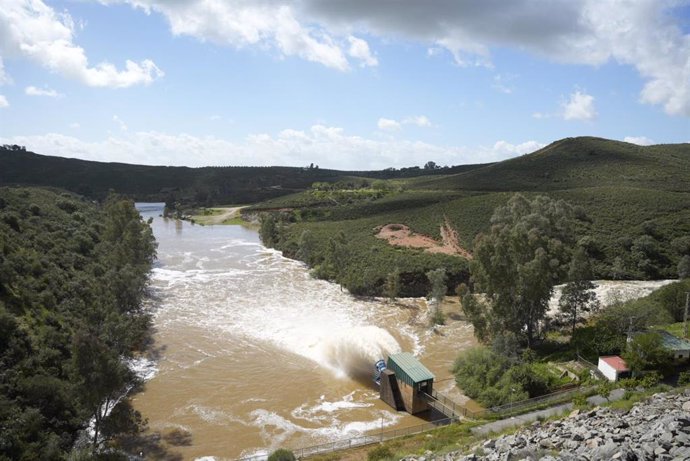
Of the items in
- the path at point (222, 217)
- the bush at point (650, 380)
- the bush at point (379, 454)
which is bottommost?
the bush at point (379, 454)

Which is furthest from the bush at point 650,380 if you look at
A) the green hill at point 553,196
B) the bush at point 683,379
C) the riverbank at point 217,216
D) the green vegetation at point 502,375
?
the riverbank at point 217,216

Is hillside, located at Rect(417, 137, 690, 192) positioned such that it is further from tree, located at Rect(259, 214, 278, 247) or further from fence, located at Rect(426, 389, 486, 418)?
fence, located at Rect(426, 389, 486, 418)

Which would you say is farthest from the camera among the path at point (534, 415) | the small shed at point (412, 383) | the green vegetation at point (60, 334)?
the small shed at point (412, 383)

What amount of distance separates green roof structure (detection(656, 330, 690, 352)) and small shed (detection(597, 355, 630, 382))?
304cm

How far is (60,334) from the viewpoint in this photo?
106 feet

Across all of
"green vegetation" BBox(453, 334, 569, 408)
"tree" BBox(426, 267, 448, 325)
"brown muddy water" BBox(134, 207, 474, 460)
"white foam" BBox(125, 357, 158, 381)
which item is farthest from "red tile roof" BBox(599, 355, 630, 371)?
"white foam" BBox(125, 357, 158, 381)

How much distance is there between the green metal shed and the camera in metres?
30.6

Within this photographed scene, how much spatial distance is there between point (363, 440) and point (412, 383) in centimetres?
521

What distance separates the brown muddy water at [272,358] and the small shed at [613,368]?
1070 cm

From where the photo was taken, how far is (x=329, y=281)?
2680 inches

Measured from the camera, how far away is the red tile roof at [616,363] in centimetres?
3017

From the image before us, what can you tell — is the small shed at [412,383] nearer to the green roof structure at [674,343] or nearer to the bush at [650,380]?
the bush at [650,380]

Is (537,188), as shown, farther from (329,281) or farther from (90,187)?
(90,187)

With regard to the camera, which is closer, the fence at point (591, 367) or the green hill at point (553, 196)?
the fence at point (591, 367)
